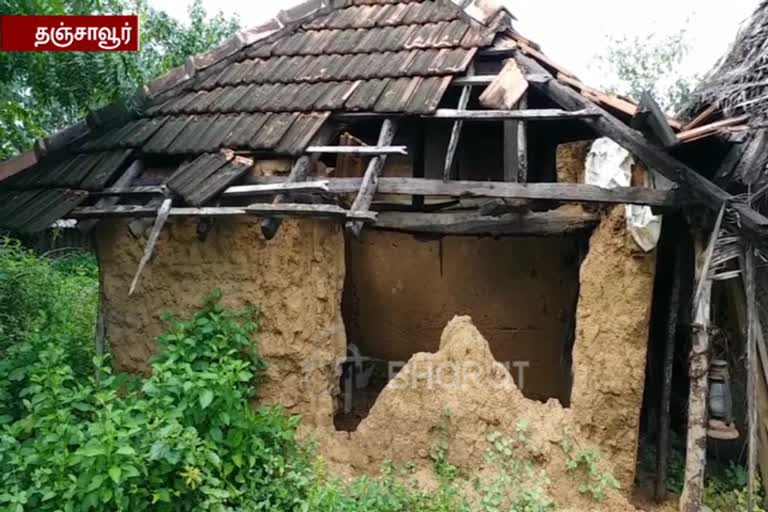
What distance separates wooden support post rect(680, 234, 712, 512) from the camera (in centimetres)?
429

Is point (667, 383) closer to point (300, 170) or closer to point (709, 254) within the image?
point (709, 254)

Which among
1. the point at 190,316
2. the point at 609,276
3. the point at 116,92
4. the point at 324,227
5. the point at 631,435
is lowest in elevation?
the point at 631,435

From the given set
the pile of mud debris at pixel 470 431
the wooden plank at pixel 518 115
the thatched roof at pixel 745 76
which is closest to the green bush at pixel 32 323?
the pile of mud debris at pixel 470 431

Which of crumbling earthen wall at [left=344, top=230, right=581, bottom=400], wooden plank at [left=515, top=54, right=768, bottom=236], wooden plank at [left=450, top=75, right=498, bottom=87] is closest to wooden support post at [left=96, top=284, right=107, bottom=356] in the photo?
crumbling earthen wall at [left=344, top=230, right=581, bottom=400]

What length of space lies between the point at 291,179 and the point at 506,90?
71.9 inches

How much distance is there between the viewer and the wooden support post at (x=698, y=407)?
14.1 ft

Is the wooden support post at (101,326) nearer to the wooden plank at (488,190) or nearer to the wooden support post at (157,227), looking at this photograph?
the wooden support post at (157,227)

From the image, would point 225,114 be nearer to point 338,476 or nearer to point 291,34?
point 291,34

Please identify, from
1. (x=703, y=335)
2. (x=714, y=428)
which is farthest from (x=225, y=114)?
(x=714, y=428)

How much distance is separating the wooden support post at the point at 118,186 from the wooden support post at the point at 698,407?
15.4 feet

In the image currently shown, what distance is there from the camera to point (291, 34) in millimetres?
6312

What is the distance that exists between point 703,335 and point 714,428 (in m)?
0.68

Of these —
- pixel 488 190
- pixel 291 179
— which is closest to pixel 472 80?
pixel 488 190

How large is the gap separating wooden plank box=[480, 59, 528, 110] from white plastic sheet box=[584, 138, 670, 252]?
2.52ft
